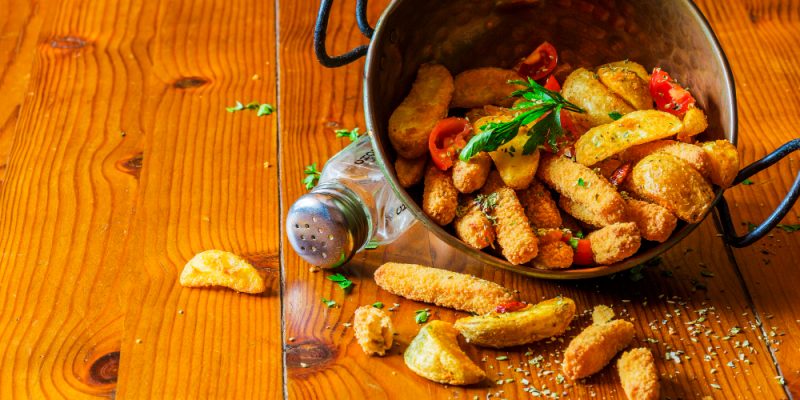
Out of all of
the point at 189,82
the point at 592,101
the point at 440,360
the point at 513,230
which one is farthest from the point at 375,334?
the point at 189,82

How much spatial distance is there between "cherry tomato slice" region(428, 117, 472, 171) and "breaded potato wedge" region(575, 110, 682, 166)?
0.15 meters

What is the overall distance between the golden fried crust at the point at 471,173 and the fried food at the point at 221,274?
30 cm

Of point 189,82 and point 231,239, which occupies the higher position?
point 189,82

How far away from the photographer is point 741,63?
1.81m

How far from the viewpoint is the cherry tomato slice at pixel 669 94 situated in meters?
1.39

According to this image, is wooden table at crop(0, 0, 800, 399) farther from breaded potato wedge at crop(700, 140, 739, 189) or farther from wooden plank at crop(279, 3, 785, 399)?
breaded potato wedge at crop(700, 140, 739, 189)

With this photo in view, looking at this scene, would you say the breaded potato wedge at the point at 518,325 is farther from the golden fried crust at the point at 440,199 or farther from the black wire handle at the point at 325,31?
the black wire handle at the point at 325,31

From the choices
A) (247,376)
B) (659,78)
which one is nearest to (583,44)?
(659,78)

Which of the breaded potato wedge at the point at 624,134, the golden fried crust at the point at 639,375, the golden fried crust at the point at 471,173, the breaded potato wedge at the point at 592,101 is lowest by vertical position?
the golden fried crust at the point at 639,375

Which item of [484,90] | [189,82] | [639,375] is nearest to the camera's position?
[639,375]

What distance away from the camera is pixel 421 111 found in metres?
1.35

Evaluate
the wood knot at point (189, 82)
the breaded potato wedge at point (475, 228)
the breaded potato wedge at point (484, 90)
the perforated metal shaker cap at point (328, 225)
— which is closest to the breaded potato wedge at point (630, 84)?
the breaded potato wedge at point (484, 90)

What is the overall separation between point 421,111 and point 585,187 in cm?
24

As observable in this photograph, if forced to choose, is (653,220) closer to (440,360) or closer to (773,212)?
(773,212)
